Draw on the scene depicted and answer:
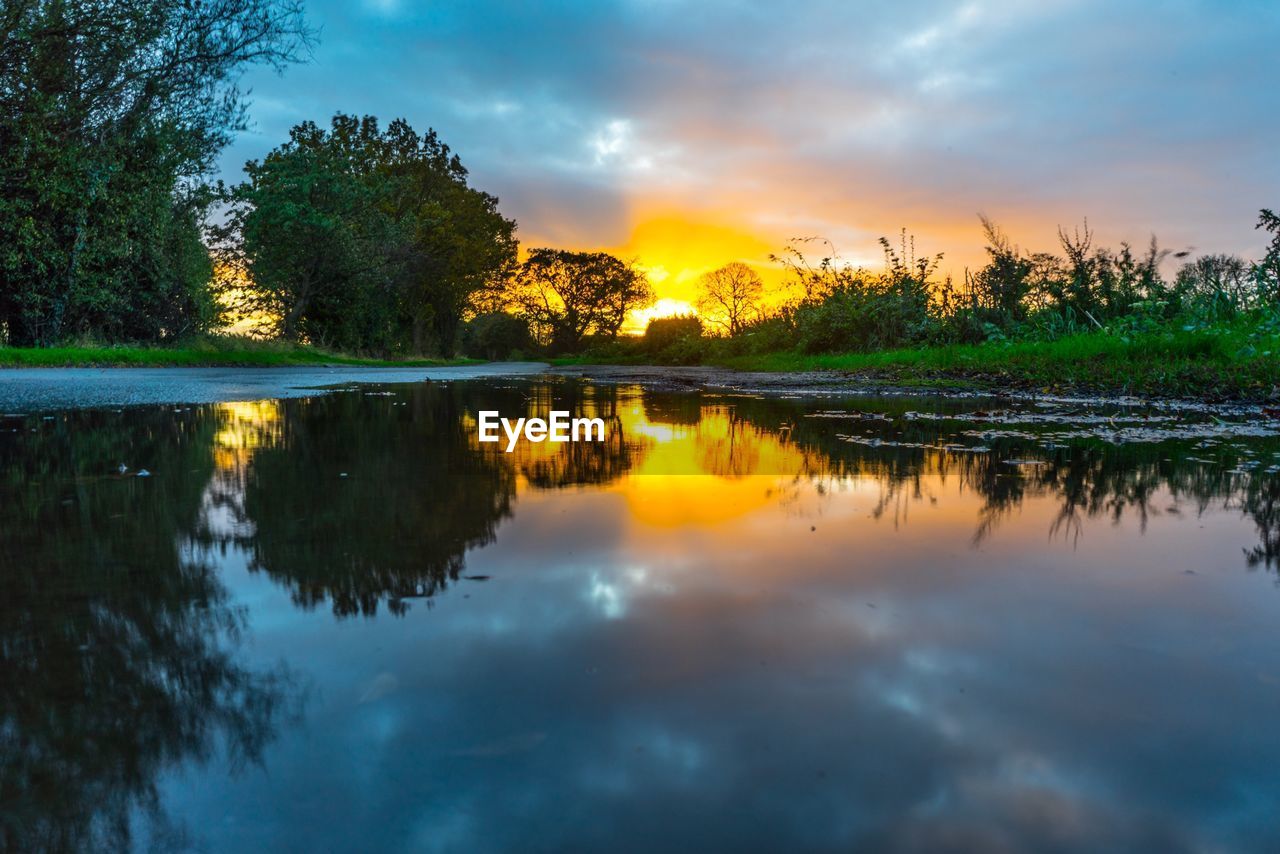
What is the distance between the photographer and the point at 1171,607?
1.65 meters

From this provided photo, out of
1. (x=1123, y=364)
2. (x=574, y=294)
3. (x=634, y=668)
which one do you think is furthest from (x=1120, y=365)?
(x=574, y=294)

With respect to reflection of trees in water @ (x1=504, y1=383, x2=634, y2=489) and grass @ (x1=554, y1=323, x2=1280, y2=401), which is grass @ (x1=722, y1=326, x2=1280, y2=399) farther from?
reflection of trees in water @ (x1=504, y1=383, x2=634, y2=489)

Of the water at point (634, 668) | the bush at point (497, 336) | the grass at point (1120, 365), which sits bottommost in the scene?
the water at point (634, 668)

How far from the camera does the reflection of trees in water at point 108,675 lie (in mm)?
941

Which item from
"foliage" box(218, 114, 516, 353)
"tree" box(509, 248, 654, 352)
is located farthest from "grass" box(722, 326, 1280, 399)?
"tree" box(509, 248, 654, 352)

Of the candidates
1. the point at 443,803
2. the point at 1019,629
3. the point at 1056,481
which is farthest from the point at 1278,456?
the point at 443,803

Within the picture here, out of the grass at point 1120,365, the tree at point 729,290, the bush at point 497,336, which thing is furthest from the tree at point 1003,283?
the bush at point 497,336

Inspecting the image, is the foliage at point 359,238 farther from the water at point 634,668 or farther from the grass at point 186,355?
the water at point 634,668

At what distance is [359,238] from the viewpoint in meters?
29.2

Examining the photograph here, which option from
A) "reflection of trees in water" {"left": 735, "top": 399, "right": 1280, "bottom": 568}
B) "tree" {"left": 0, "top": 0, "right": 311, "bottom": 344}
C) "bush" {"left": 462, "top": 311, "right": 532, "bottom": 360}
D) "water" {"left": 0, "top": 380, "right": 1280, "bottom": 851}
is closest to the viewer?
"water" {"left": 0, "top": 380, "right": 1280, "bottom": 851}

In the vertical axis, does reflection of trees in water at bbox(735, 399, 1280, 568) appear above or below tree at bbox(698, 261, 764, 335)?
below

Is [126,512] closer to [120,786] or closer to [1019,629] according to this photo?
[120,786]

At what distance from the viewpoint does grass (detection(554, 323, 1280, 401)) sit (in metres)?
7.30

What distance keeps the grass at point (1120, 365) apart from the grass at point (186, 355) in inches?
584
